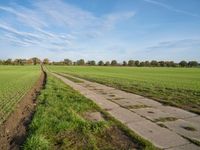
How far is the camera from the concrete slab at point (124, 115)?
8648mm

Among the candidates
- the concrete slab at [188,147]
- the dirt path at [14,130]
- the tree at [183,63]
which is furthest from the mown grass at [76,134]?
the tree at [183,63]

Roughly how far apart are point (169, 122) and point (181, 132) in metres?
1.19

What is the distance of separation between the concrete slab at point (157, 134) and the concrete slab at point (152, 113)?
0.94 meters

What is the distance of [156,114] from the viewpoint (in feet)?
31.6

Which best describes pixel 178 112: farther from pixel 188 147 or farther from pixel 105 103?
pixel 188 147

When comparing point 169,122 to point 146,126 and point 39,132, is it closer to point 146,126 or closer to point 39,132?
point 146,126

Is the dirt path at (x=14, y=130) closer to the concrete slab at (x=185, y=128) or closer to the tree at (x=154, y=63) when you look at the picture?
the concrete slab at (x=185, y=128)

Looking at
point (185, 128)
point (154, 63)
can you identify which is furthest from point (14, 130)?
point (154, 63)

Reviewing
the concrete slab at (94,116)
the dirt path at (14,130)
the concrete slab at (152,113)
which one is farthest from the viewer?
the concrete slab at (152,113)

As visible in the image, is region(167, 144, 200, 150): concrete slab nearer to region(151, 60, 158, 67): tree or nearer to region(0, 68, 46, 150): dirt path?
region(0, 68, 46, 150): dirt path

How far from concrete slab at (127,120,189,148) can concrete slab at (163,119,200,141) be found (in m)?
0.34

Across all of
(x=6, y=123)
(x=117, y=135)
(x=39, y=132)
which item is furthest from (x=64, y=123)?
(x=6, y=123)

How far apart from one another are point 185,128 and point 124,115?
254cm

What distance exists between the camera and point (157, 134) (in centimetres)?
683
